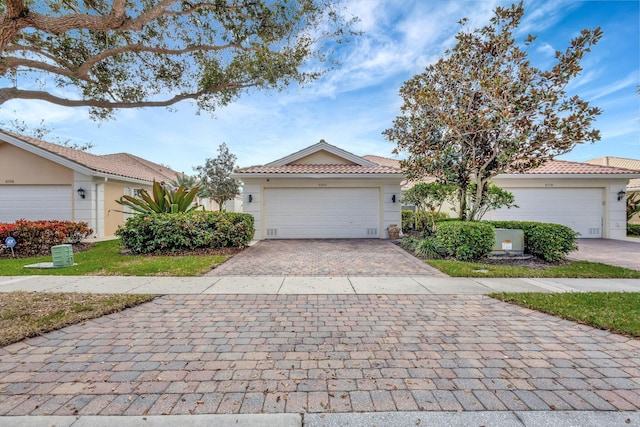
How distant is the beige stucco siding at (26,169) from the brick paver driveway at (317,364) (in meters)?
12.6

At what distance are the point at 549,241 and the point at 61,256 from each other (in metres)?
13.8

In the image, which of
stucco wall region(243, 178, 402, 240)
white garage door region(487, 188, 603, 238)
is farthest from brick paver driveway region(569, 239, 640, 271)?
stucco wall region(243, 178, 402, 240)

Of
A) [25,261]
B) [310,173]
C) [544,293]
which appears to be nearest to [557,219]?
[544,293]

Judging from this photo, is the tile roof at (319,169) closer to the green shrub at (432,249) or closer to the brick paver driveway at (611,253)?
the green shrub at (432,249)

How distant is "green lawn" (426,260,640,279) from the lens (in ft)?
21.9

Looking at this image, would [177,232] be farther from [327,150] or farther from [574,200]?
[574,200]

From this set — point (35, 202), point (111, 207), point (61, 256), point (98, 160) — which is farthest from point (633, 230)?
point (35, 202)

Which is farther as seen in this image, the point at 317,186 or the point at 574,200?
the point at 574,200

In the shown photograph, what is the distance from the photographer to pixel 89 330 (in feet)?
12.3

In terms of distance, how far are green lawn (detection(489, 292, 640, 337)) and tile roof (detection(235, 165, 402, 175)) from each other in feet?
26.7

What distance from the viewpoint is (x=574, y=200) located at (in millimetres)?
13727

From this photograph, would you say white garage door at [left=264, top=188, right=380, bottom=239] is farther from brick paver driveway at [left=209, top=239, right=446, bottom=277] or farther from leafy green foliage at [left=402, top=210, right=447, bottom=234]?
leafy green foliage at [left=402, top=210, right=447, bottom=234]

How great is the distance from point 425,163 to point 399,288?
18.4 feet

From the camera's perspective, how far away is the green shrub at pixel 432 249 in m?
8.86
